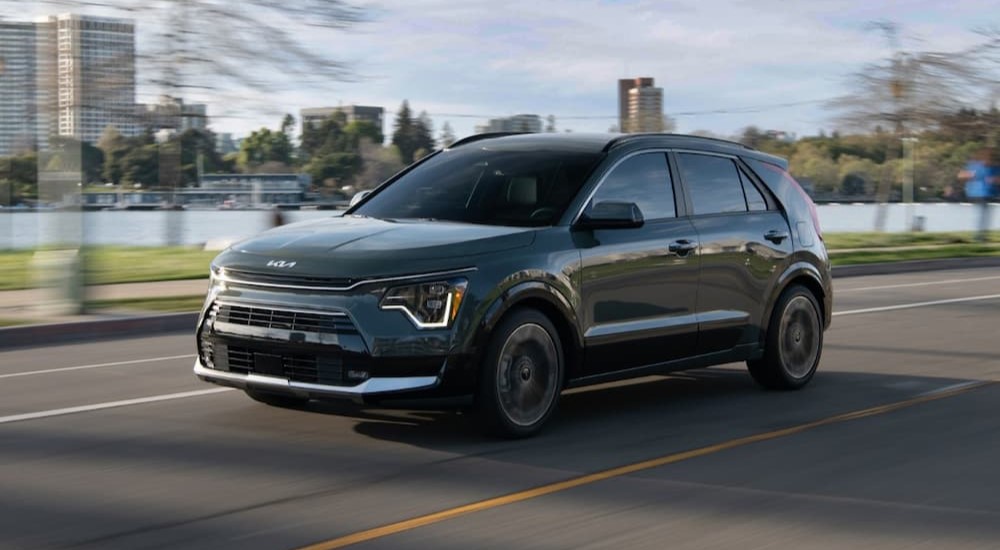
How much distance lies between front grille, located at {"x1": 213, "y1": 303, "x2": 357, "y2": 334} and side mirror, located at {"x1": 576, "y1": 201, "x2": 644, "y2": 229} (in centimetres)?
170

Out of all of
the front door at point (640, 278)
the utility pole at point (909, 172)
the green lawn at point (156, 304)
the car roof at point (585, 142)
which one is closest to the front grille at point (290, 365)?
the front door at point (640, 278)

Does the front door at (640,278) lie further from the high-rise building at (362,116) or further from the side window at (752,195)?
the high-rise building at (362,116)

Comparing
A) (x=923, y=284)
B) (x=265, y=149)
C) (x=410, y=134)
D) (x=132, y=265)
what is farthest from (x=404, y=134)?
(x=923, y=284)

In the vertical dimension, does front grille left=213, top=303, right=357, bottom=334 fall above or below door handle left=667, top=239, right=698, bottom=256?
below

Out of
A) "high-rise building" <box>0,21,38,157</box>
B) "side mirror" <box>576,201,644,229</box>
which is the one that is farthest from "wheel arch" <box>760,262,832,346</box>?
"high-rise building" <box>0,21,38,157</box>

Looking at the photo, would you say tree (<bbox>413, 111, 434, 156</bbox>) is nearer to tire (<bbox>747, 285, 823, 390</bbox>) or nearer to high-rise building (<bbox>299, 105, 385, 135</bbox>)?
high-rise building (<bbox>299, 105, 385, 135</bbox>)

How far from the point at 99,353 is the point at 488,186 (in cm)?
574

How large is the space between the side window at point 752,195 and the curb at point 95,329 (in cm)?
747

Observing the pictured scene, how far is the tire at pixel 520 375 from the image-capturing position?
23.4 ft

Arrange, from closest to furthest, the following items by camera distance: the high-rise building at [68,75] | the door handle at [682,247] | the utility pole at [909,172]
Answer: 1. the door handle at [682,247]
2. the high-rise building at [68,75]
3. the utility pole at [909,172]

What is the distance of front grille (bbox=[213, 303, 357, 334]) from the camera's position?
685 centimetres

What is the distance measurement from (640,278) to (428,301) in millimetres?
1736

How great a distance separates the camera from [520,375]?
7328 mm

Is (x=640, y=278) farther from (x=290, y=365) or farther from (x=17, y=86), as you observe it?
(x=17, y=86)
